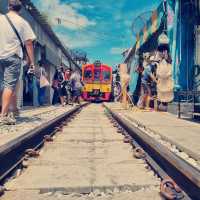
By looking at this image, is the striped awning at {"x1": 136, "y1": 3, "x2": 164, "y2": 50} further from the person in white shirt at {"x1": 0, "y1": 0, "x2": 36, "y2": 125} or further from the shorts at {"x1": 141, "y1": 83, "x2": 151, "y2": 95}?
the person in white shirt at {"x1": 0, "y1": 0, "x2": 36, "y2": 125}

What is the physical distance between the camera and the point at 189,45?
435 inches

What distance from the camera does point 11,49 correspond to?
21.4 feet

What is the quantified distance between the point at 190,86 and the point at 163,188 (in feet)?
27.8

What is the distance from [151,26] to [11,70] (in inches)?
372

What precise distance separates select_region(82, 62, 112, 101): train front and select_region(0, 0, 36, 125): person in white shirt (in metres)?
26.0

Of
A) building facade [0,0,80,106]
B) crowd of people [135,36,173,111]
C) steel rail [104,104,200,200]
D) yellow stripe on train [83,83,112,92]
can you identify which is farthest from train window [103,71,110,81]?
steel rail [104,104,200,200]

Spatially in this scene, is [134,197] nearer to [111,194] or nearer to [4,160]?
[111,194]

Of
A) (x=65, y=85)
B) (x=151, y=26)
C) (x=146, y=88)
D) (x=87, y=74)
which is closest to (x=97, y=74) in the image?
(x=87, y=74)

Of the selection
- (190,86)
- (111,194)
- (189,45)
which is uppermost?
(189,45)

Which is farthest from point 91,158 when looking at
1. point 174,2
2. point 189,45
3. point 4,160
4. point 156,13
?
point 156,13

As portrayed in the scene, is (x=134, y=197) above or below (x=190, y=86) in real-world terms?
below

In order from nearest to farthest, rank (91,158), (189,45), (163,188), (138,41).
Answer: (163,188), (91,158), (189,45), (138,41)

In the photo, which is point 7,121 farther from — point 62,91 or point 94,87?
point 94,87

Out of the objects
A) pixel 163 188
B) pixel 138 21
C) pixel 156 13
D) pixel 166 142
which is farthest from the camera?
pixel 138 21
